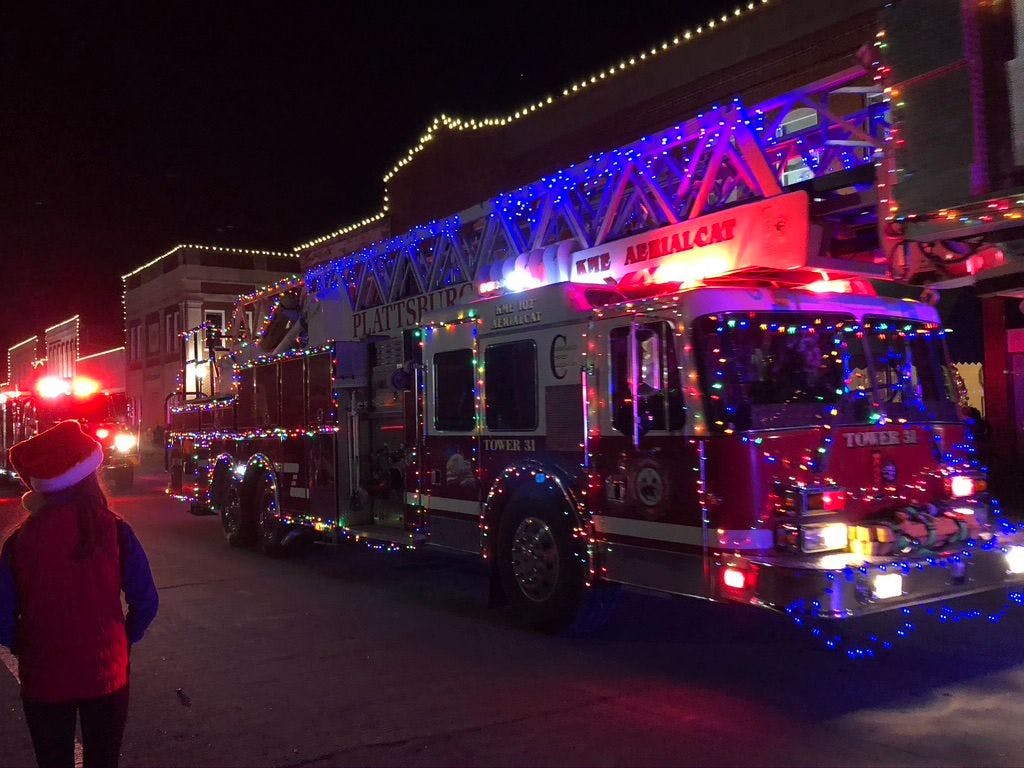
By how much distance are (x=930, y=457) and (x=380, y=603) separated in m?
4.81

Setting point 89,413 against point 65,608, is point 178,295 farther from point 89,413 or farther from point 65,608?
point 65,608

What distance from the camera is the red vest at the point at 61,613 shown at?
322 centimetres

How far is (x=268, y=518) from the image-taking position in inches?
452

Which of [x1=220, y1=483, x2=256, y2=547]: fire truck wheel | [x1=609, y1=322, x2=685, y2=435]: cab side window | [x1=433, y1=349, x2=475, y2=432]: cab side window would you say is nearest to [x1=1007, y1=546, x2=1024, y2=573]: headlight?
[x1=609, y1=322, x2=685, y2=435]: cab side window

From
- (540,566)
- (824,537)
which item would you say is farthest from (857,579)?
(540,566)

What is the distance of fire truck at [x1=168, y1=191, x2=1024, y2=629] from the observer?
571 cm

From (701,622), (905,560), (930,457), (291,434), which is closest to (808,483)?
(905,560)

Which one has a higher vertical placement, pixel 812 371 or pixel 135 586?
pixel 812 371

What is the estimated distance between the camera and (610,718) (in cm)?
534

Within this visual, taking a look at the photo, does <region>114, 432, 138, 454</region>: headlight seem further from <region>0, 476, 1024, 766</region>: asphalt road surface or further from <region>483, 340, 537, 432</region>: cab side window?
<region>483, 340, 537, 432</region>: cab side window

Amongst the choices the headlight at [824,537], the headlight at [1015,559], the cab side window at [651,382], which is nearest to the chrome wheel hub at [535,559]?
the cab side window at [651,382]

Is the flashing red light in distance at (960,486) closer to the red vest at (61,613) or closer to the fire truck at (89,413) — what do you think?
the red vest at (61,613)

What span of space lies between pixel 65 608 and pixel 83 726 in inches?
17.5

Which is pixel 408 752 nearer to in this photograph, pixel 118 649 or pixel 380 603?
pixel 118 649
